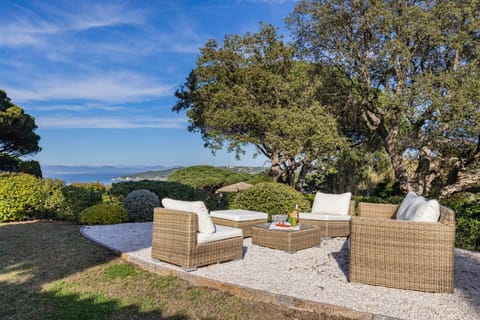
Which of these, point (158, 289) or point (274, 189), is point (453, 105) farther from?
point (158, 289)

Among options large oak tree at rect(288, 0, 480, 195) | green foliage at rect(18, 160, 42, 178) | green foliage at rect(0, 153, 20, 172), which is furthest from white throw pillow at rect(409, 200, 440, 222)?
green foliage at rect(0, 153, 20, 172)

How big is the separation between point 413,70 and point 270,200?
6.32 m

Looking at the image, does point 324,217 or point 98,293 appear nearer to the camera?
point 98,293

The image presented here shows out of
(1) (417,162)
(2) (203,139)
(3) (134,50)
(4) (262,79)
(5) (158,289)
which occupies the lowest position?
(5) (158,289)

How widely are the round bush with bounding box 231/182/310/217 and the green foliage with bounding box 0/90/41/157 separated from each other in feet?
54.6

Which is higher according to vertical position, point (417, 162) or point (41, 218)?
point (417, 162)

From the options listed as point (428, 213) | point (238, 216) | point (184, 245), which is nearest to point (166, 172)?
point (238, 216)

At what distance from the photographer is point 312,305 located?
300 centimetres

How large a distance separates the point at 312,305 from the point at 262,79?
1035cm

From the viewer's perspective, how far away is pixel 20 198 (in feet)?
25.8

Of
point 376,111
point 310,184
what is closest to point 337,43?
point 376,111

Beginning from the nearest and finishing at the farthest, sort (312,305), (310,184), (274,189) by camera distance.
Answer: (312,305), (274,189), (310,184)

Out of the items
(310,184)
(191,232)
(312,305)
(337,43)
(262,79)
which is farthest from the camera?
(310,184)

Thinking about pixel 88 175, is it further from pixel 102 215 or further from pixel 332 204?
pixel 332 204
